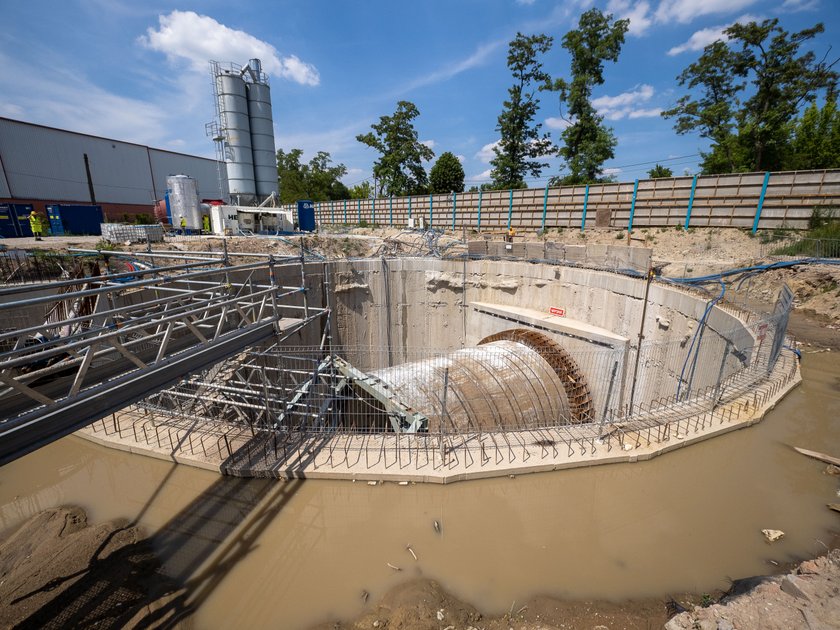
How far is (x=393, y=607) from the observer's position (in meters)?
3.64

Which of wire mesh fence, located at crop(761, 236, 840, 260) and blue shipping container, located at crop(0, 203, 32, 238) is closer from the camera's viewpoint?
wire mesh fence, located at crop(761, 236, 840, 260)

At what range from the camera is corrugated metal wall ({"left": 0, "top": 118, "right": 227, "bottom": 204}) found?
34.8 meters

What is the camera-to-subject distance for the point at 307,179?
5875cm

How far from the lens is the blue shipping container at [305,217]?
24.1 m

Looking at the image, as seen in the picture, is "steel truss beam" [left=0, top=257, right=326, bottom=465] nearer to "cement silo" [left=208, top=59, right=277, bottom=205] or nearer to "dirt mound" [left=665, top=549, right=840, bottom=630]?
"dirt mound" [left=665, top=549, right=840, bottom=630]

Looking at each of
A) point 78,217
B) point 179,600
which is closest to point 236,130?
point 78,217

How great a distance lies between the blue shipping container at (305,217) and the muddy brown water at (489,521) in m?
20.1

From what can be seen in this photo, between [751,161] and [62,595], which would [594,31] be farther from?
[62,595]

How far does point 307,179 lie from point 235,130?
37416 mm

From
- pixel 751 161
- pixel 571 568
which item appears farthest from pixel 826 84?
pixel 571 568

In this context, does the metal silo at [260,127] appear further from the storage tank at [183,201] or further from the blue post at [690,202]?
the blue post at [690,202]

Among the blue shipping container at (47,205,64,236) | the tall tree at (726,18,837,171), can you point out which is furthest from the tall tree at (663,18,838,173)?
the blue shipping container at (47,205,64,236)

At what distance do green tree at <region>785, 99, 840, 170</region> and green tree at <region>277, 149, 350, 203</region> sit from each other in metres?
54.5

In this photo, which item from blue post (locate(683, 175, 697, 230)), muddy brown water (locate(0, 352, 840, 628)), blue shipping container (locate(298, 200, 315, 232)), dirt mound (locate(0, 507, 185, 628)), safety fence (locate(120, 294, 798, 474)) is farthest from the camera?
blue shipping container (locate(298, 200, 315, 232))
